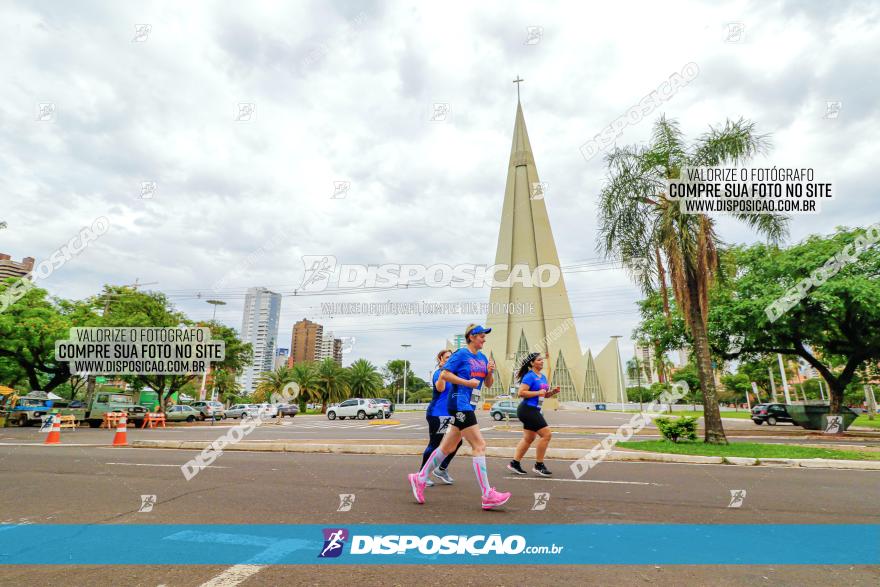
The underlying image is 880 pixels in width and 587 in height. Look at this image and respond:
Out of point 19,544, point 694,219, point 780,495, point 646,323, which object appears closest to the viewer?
point 19,544

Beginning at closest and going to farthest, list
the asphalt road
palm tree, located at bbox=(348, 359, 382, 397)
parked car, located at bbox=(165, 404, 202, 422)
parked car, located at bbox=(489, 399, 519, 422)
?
the asphalt road
parked car, located at bbox=(489, 399, 519, 422)
parked car, located at bbox=(165, 404, 202, 422)
palm tree, located at bbox=(348, 359, 382, 397)

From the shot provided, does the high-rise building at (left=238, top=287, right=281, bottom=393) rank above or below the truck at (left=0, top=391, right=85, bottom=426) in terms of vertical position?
above

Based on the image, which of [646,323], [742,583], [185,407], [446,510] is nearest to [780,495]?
[742,583]

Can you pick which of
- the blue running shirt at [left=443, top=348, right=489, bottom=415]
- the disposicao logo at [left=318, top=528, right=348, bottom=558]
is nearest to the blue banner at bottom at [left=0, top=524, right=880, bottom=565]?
the disposicao logo at [left=318, top=528, right=348, bottom=558]

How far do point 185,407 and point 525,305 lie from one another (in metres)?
62.8

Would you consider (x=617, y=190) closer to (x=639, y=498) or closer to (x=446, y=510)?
(x=639, y=498)

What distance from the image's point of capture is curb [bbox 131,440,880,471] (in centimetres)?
921

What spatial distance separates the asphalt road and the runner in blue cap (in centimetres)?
22

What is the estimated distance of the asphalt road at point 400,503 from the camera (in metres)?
3.08

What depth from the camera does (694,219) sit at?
485 inches

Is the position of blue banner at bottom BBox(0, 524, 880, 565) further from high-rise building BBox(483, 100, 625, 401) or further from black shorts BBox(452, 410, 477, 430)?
high-rise building BBox(483, 100, 625, 401)

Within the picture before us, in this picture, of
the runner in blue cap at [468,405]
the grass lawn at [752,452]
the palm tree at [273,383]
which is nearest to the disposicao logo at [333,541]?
the runner in blue cap at [468,405]

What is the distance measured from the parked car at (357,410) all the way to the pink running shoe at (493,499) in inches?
1169

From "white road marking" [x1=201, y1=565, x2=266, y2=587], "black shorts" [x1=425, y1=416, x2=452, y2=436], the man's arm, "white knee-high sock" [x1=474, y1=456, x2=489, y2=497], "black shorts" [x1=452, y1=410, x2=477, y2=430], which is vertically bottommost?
"white road marking" [x1=201, y1=565, x2=266, y2=587]
